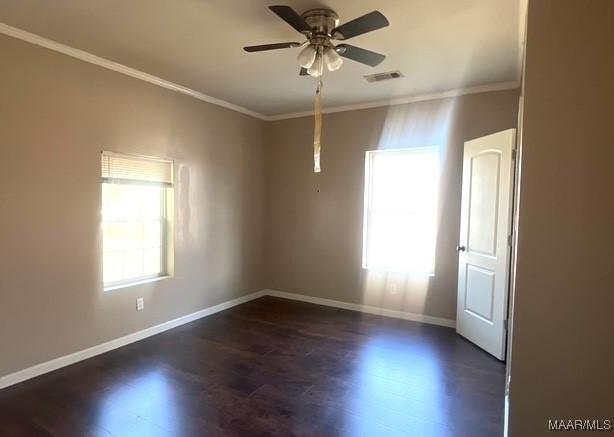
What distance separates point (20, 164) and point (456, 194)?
4.10 meters

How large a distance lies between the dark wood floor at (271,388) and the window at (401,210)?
966 millimetres

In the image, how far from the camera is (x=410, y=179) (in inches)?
173

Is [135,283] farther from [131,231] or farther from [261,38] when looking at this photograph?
[261,38]

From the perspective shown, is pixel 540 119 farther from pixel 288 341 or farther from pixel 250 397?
pixel 288 341

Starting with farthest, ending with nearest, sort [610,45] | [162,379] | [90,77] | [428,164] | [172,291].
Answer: [428,164]
[172,291]
[90,77]
[162,379]
[610,45]

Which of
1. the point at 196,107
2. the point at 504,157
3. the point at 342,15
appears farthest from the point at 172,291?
the point at 504,157

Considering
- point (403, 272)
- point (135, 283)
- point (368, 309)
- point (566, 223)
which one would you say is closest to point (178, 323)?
point (135, 283)

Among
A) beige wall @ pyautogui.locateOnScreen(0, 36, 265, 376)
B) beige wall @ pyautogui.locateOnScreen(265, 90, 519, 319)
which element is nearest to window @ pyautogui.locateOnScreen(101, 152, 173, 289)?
beige wall @ pyautogui.locateOnScreen(0, 36, 265, 376)

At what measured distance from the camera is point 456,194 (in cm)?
401

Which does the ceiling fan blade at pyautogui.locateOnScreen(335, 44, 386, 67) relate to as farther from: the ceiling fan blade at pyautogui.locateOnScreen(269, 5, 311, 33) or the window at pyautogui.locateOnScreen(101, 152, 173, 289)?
the window at pyautogui.locateOnScreen(101, 152, 173, 289)

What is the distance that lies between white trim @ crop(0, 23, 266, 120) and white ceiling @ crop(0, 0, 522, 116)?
66 mm

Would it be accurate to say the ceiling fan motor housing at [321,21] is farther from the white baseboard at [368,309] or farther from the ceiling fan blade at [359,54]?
the white baseboard at [368,309]

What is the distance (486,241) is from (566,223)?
210 centimetres

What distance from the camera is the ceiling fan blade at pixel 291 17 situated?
6.34 ft
